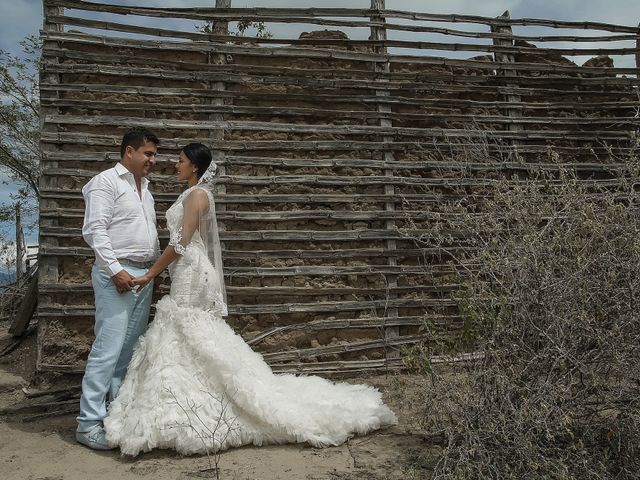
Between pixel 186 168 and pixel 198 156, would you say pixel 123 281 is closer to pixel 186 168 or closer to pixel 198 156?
pixel 186 168

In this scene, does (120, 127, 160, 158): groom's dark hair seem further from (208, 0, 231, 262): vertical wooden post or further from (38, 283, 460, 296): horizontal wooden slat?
(38, 283, 460, 296): horizontal wooden slat

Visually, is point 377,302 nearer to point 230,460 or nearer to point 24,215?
point 230,460

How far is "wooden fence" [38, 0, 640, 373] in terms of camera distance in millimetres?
4293

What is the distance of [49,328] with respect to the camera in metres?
4.17

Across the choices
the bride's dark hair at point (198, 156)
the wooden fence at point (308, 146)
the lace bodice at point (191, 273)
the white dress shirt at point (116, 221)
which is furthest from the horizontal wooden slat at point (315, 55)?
the lace bodice at point (191, 273)

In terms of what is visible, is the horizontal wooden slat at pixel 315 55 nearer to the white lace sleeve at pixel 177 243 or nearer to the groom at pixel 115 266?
the groom at pixel 115 266

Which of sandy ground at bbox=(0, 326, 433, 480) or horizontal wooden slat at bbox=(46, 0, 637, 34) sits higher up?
horizontal wooden slat at bbox=(46, 0, 637, 34)

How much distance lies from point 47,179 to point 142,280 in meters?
→ 1.54

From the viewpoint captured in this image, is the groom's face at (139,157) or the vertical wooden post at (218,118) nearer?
the groom's face at (139,157)

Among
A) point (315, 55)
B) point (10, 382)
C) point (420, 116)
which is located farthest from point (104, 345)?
point (420, 116)

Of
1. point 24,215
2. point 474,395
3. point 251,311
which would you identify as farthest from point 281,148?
point 24,215

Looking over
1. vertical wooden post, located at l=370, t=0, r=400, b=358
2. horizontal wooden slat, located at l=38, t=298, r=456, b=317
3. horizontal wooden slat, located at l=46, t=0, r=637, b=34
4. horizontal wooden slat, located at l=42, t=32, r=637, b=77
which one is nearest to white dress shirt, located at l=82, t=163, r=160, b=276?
horizontal wooden slat, located at l=38, t=298, r=456, b=317

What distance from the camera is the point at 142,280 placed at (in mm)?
3396

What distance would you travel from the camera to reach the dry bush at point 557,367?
2.66m
